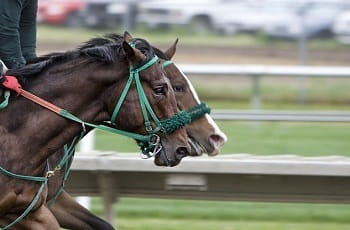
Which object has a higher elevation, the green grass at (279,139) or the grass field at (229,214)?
the grass field at (229,214)

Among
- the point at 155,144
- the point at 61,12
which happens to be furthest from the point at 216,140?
the point at 61,12

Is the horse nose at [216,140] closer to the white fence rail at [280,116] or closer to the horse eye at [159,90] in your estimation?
the horse eye at [159,90]

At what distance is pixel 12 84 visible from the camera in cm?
545

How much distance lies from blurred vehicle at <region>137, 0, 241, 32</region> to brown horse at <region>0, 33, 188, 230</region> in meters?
14.6

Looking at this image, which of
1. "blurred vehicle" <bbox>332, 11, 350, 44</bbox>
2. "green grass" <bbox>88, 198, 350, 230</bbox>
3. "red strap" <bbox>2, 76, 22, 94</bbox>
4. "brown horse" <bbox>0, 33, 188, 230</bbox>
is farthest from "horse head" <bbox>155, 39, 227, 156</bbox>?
"blurred vehicle" <bbox>332, 11, 350, 44</bbox>

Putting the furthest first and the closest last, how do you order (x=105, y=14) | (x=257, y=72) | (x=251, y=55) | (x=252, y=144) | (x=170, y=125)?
1. (x=105, y=14)
2. (x=251, y=55)
3. (x=257, y=72)
4. (x=252, y=144)
5. (x=170, y=125)

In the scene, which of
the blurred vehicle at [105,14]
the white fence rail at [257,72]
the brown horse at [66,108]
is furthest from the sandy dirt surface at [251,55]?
the brown horse at [66,108]

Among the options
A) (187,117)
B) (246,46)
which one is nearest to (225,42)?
(246,46)

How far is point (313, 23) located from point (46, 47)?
16.5 ft

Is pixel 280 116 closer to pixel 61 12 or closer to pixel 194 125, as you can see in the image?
pixel 194 125

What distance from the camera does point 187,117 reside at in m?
5.39

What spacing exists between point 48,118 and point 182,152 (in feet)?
2.42

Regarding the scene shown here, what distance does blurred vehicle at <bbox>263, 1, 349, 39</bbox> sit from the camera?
1888 cm

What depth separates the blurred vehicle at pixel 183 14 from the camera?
20266 mm
